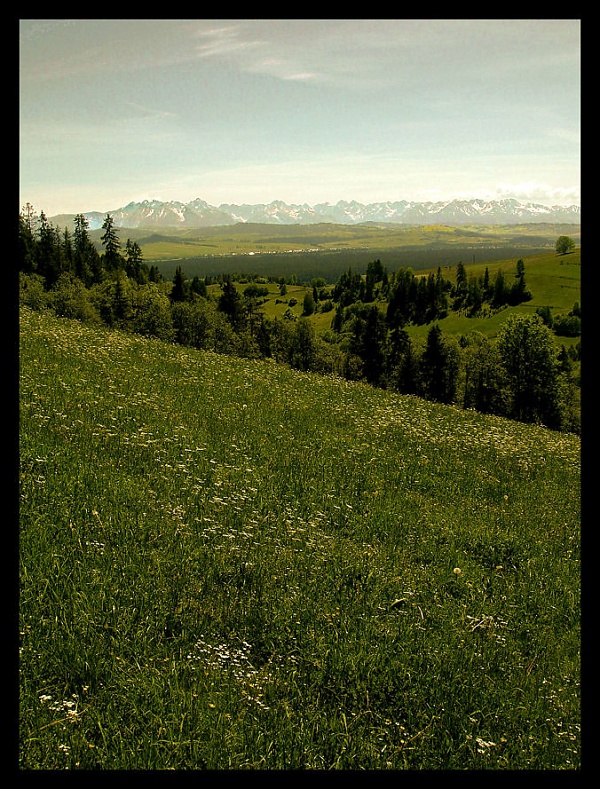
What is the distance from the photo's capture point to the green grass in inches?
168

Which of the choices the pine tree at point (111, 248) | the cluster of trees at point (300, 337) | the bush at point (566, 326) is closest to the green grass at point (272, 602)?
the cluster of trees at point (300, 337)

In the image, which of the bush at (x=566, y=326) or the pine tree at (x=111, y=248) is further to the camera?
the bush at (x=566, y=326)

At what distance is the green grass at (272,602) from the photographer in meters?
4.27

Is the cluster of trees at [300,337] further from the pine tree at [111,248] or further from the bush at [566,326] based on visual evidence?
the bush at [566,326]

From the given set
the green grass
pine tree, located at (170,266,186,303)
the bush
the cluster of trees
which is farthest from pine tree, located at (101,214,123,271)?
the bush

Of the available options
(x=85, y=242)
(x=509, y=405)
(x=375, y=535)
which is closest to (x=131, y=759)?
(x=375, y=535)

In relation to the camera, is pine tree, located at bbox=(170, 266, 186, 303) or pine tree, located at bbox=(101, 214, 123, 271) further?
pine tree, located at bbox=(170, 266, 186, 303)

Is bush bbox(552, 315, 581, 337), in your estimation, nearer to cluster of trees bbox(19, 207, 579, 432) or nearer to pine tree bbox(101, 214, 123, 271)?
cluster of trees bbox(19, 207, 579, 432)

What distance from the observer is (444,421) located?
19031mm

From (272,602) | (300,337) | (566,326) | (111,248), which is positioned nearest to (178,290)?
(111,248)

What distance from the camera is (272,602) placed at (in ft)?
19.6

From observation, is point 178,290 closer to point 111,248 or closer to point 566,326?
point 111,248
